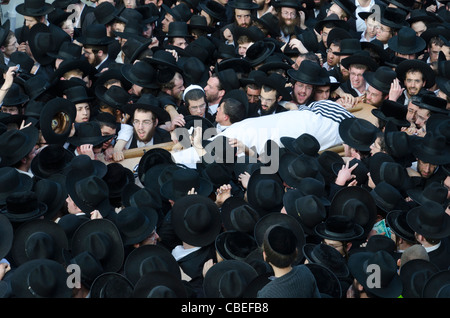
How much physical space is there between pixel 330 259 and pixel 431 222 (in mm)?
1185

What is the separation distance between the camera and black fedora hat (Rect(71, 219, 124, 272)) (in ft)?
24.9

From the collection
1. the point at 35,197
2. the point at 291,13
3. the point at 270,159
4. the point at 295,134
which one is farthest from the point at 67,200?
the point at 291,13

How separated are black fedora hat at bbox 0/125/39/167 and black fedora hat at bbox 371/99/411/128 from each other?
4030 millimetres

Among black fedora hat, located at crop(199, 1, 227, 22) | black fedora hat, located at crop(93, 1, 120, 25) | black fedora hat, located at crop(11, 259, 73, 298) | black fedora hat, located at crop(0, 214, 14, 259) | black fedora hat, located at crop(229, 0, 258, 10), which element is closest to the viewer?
black fedora hat, located at crop(11, 259, 73, 298)

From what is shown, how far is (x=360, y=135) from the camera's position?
9.68 meters

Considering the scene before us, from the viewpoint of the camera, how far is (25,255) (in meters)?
7.82

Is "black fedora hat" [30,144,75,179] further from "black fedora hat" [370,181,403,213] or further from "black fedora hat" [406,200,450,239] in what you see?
"black fedora hat" [406,200,450,239]

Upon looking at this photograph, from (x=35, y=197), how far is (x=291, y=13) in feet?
20.6

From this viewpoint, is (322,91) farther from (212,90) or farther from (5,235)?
(5,235)

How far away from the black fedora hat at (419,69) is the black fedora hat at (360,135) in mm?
1729

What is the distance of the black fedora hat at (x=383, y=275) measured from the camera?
707 centimetres

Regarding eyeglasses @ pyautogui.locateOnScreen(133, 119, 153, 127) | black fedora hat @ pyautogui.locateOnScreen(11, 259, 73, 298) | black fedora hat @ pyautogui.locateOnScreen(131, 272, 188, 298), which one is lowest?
eyeglasses @ pyautogui.locateOnScreen(133, 119, 153, 127)

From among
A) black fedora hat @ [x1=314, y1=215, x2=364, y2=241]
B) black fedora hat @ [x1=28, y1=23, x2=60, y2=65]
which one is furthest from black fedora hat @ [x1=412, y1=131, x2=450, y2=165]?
black fedora hat @ [x1=28, y1=23, x2=60, y2=65]

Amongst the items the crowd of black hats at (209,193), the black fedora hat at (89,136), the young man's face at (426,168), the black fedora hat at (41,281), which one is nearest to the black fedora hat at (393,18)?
the crowd of black hats at (209,193)
